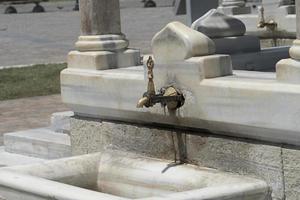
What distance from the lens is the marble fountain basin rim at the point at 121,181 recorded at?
5062 mm

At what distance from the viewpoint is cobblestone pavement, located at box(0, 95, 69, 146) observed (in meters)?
11.2

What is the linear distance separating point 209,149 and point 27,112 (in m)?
6.93

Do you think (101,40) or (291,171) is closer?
(291,171)

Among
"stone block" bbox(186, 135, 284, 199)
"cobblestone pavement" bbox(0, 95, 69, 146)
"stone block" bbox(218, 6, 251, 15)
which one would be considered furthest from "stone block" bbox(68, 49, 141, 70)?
"stone block" bbox(218, 6, 251, 15)

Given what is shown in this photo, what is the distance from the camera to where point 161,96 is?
19.2 feet

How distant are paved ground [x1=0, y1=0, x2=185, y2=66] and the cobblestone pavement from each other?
5996mm

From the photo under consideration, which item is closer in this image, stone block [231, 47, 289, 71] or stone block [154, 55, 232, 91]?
stone block [154, 55, 232, 91]

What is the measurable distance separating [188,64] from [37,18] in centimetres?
3420

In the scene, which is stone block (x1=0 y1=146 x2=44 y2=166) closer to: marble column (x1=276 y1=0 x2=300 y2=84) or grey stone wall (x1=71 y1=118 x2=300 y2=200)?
grey stone wall (x1=71 y1=118 x2=300 y2=200)

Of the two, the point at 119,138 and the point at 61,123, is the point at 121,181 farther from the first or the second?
the point at 61,123

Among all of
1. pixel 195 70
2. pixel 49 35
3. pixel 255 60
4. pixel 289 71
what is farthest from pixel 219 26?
pixel 49 35

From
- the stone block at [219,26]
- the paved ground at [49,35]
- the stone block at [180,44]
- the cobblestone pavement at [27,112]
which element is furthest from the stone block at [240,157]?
the paved ground at [49,35]

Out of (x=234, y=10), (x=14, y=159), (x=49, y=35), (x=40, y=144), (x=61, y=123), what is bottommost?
(x=49, y=35)

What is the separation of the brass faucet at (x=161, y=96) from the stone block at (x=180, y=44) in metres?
0.12
